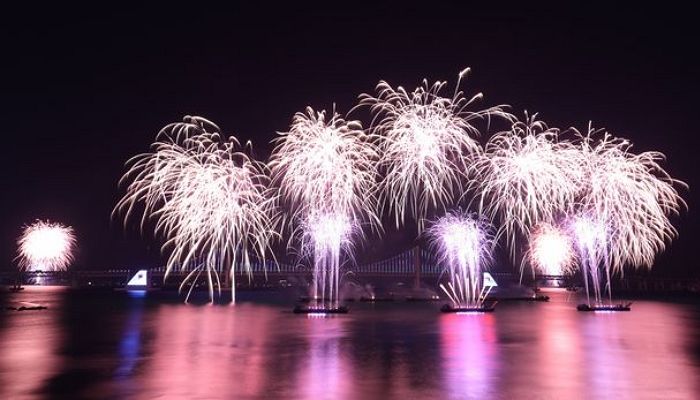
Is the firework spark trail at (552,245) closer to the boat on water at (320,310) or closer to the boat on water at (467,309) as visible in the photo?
the boat on water at (467,309)

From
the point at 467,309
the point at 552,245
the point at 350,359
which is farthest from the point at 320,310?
the point at 552,245

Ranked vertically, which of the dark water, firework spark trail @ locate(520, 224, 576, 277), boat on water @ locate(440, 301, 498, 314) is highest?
firework spark trail @ locate(520, 224, 576, 277)

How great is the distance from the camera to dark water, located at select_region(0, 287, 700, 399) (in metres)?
18.5

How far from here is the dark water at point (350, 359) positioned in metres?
18.5

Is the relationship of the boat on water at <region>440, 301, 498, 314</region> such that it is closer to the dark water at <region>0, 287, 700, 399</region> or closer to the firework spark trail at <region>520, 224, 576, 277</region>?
the dark water at <region>0, 287, 700, 399</region>

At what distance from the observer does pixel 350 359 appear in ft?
81.4

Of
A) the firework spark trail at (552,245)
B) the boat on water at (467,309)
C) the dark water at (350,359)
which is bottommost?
the dark water at (350,359)

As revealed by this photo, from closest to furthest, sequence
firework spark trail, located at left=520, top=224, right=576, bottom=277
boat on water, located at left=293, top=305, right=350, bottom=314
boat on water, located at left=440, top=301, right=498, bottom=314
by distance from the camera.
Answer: boat on water, located at left=293, top=305, right=350, bottom=314, boat on water, located at left=440, top=301, right=498, bottom=314, firework spark trail, located at left=520, top=224, right=576, bottom=277

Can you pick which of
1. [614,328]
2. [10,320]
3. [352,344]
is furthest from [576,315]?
[10,320]

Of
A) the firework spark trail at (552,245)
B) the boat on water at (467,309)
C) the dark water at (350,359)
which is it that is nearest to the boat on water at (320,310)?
the boat on water at (467,309)

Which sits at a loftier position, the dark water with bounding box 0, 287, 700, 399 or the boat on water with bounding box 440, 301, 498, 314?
the boat on water with bounding box 440, 301, 498, 314

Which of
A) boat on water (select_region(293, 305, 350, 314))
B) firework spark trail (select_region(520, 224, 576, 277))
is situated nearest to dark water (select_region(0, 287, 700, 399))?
boat on water (select_region(293, 305, 350, 314))

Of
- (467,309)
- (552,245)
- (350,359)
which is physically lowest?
(350,359)

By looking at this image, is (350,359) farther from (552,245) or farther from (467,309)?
(552,245)
